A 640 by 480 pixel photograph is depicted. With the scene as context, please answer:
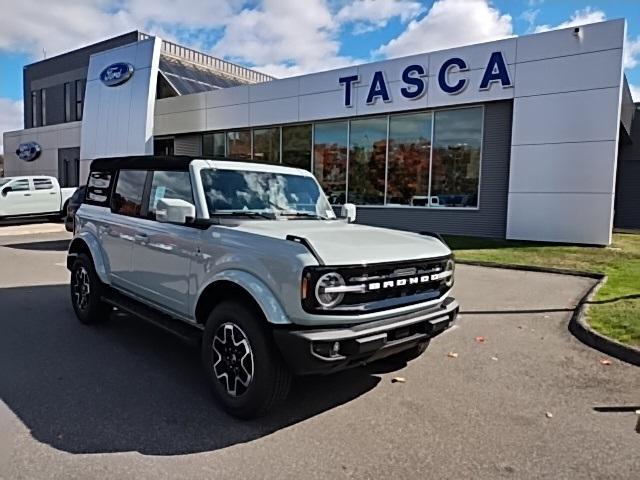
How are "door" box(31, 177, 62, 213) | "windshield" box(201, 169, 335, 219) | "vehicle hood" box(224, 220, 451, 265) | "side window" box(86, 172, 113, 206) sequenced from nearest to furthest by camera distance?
1. "vehicle hood" box(224, 220, 451, 265)
2. "windshield" box(201, 169, 335, 219)
3. "side window" box(86, 172, 113, 206)
4. "door" box(31, 177, 62, 213)

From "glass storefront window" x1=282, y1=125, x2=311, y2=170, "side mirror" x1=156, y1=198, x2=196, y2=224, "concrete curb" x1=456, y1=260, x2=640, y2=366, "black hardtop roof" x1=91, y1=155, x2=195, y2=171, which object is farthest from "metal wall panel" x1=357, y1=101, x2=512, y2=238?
"side mirror" x1=156, y1=198, x2=196, y2=224

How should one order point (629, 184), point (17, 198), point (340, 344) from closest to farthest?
point (340, 344)
point (17, 198)
point (629, 184)

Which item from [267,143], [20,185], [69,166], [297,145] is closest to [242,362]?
[297,145]

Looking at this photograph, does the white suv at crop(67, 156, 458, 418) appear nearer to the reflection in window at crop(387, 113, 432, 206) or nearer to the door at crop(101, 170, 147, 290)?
the door at crop(101, 170, 147, 290)

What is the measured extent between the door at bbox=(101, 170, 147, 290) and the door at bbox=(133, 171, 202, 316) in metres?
0.18

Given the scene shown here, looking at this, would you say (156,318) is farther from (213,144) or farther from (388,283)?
(213,144)

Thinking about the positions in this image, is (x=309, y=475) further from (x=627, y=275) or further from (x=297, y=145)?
(x=297, y=145)

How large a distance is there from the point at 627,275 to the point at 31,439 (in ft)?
31.4

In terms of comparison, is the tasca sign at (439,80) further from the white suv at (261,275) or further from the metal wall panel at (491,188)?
the white suv at (261,275)

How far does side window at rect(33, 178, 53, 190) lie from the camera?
20.4 m

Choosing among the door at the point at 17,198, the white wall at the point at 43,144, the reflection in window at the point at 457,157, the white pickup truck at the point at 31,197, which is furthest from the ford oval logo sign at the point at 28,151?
the reflection in window at the point at 457,157

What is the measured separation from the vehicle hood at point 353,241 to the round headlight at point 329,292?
0.10 m

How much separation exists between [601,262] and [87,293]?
32.9ft

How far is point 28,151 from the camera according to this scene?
3344cm
